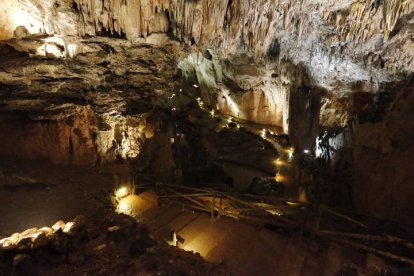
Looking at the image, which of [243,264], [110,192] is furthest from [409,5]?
[110,192]

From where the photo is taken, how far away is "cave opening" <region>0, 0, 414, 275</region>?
15.0ft

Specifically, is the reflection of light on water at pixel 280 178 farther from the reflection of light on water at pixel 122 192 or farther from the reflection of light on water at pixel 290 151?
the reflection of light on water at pixel 122 192

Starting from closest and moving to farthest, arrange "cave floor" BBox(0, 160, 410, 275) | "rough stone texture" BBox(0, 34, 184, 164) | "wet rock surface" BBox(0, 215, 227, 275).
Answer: "wet rock surface" BBox(0, 215, 227, 275)
"cave floor" BBox(0, 160, 410, 275)
"rough stone texture" BBox(0, 34, 184, 164)

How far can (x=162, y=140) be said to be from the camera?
11.6 meters

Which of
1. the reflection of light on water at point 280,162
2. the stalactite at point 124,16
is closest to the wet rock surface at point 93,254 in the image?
the stalactite at point 124,16

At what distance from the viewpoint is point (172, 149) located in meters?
12.6

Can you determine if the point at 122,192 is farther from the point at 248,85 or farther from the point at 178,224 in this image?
the point at 248,85

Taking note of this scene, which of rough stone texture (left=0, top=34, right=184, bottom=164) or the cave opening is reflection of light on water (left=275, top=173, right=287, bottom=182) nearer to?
the cave opening

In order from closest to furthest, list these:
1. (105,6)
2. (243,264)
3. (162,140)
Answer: (243,264), (105,6), (162,140)

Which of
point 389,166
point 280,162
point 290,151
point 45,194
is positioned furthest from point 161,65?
point 290,151

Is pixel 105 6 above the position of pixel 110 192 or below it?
above

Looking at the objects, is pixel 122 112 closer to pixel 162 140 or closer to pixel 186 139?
pixel 162 140

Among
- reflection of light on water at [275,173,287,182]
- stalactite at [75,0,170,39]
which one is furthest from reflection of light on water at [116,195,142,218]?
reflection of light on water at [275,173,287,182]

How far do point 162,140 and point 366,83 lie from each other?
9.34 meters
